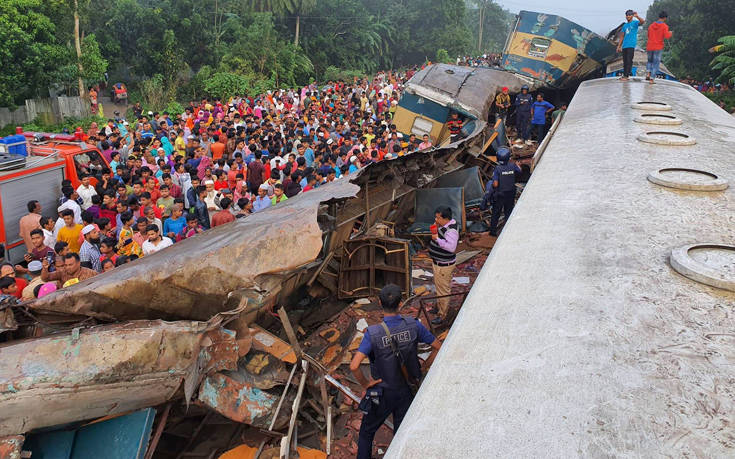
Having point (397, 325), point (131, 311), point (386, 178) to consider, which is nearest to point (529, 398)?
point (397, 325)

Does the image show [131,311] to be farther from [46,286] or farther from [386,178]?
[386,178]

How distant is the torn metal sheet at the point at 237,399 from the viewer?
389 centimetres

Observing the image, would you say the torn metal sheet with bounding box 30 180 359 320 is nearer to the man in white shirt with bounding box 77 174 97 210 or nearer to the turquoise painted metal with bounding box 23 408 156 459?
the turquoise painted metal with bounding box 23 408 156 459

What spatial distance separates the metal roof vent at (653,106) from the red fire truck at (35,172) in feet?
33.9

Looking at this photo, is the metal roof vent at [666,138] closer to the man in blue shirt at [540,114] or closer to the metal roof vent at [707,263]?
the metal roof vent at [707,263]

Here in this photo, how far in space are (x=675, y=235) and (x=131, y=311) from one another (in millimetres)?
4254

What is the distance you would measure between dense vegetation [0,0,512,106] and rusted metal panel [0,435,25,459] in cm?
1890

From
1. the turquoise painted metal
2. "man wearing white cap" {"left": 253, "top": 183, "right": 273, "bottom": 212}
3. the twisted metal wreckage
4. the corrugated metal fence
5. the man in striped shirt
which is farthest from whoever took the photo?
the corrugated metal fence

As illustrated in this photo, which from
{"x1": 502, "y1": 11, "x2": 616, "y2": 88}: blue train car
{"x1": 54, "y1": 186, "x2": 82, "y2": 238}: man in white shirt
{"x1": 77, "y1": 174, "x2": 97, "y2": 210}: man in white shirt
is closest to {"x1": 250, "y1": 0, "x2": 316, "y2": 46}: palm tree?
{"x1": 502, "y1": 11, "x2": 616, "y2": 88}: blue train car

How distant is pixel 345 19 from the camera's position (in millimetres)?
37406

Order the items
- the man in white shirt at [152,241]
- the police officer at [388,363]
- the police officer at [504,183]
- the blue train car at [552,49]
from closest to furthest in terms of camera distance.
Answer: the police officer at [388,363]
the man in white shirt at [152,241]
the police officer at [504,183]
the blue train car at [552,49]

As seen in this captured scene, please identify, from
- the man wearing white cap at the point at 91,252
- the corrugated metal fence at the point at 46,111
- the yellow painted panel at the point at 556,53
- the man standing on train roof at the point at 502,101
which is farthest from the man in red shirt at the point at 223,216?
the corrugated metal fence at the point at 46,111

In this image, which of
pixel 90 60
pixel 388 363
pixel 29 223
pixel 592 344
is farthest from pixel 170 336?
pixel 90 60

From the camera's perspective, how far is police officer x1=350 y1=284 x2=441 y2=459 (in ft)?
13.2
